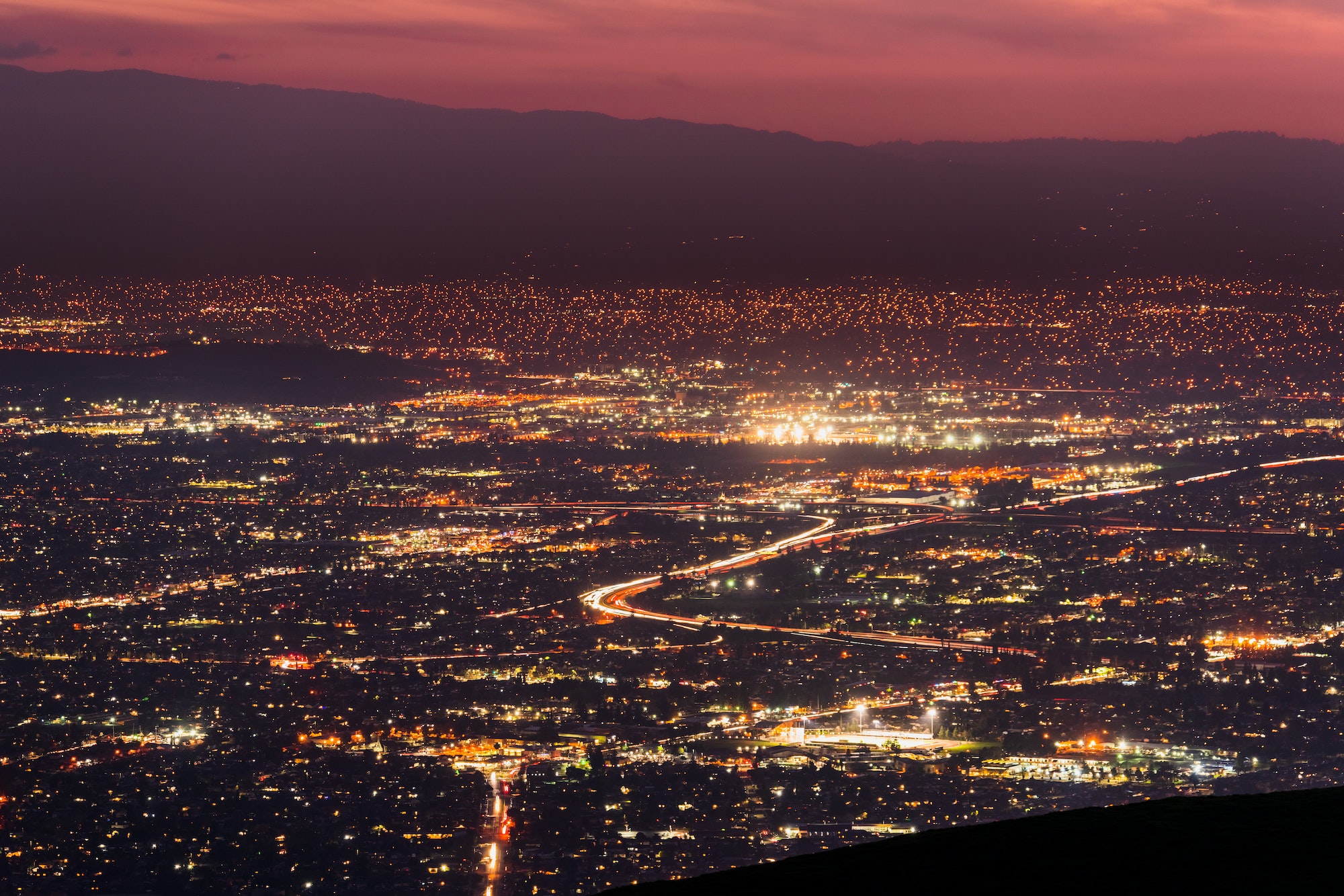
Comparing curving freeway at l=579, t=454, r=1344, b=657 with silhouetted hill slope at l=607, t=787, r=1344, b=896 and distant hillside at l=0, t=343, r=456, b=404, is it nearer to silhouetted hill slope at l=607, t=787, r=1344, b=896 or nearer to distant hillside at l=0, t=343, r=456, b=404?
silhouetted hill slope at l=607, t=787, r=1344, b=896

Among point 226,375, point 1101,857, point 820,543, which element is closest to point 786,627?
point 820,543

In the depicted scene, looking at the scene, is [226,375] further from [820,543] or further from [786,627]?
[786,627]

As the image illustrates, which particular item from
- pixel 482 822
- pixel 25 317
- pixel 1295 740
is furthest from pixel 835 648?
pixel 25 317

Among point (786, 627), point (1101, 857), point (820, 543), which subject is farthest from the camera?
point (820, 543)

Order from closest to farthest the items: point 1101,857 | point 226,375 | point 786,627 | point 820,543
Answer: point 1101,857 → point 786,627 → point 820,543 → point 226,375

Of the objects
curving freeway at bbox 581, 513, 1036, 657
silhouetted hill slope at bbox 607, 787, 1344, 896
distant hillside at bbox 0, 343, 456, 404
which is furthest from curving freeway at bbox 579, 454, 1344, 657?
distant hillside at bbox 0, 343, 456, 404

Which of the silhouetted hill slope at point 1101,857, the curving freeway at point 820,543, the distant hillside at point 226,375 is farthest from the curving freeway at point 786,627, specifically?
the distant hillside at point 226,375

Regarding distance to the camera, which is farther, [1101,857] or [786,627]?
[786,627]

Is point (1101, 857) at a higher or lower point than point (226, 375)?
higher
